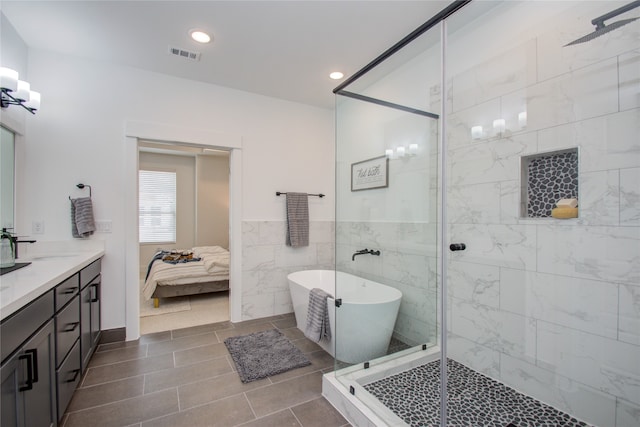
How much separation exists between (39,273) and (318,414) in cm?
182

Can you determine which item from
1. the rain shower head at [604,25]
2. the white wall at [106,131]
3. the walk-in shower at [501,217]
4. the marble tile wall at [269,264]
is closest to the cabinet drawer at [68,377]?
the white wall at [106,131]

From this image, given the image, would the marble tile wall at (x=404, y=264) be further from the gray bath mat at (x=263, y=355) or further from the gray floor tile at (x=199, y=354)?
the gray floor tile at (x=199, y=354)

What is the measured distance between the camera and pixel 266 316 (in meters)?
3.57

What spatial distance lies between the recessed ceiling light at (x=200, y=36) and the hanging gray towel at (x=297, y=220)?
181 centimetres

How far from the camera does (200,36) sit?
2.42 metres

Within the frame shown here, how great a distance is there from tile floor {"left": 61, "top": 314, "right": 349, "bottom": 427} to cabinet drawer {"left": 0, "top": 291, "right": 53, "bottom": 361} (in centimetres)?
85

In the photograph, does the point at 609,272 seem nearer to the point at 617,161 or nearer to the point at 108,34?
the point at 617,161

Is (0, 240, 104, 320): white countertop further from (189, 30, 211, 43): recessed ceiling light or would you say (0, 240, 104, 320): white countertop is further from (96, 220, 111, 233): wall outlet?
(189, 30, 211, 43): recessed ceiling light

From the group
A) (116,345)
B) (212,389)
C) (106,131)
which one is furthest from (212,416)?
(106,131)

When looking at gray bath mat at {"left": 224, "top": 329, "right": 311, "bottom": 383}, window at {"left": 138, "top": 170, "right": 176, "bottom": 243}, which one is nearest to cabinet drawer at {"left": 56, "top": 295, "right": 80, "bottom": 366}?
gray bath mat at {"left": 224, "top": 329, "right": 311, "bottom": 383}

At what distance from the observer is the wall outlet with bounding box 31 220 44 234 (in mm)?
2577

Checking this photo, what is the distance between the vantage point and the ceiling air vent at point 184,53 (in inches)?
103

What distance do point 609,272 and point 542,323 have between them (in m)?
0.50

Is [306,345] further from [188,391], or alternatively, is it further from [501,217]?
→ [501,217]
